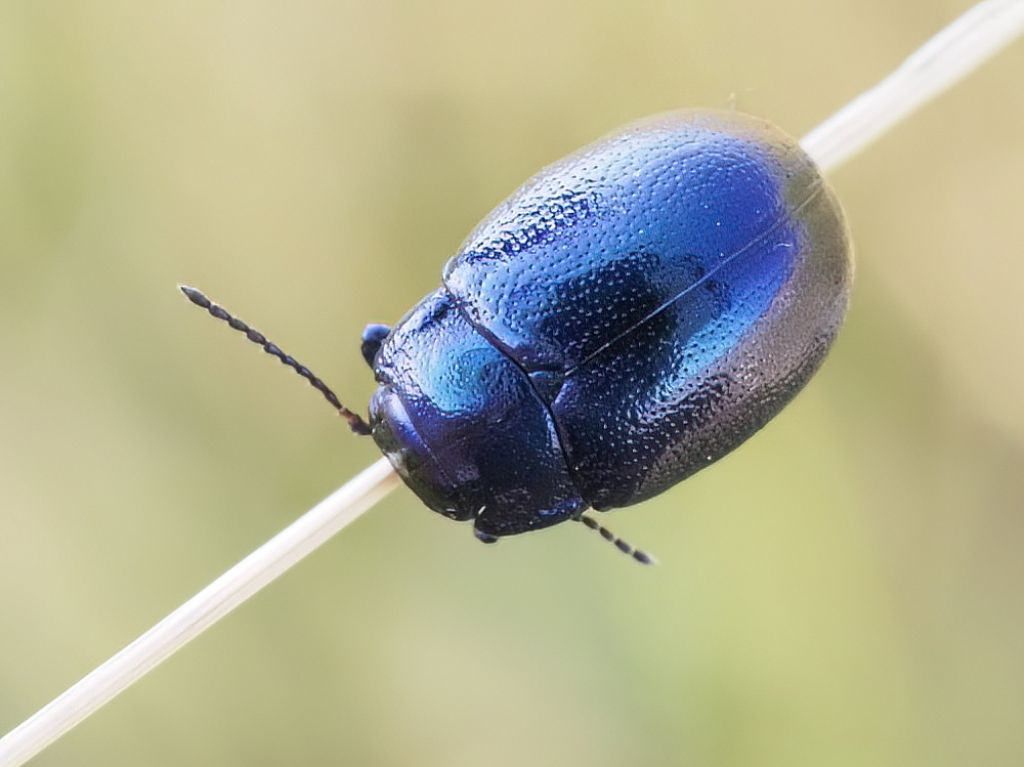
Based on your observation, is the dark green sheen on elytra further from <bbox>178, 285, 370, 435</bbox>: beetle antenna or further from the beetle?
<bbox>178, 285, 370, 435</bbox>: beetle antenna

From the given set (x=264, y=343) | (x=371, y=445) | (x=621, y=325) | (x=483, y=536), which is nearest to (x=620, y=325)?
(x=621, y=325)

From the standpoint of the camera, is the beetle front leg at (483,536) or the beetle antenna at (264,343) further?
the beetle front leg at (483,536)

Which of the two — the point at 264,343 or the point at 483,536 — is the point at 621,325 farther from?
the point at 264,343

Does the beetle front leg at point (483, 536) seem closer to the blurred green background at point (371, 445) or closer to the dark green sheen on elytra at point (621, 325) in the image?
the dark green sheen on elytra at point (621, 325)

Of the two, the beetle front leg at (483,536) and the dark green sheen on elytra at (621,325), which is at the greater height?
the dark green sheen on elytra at (621,325)

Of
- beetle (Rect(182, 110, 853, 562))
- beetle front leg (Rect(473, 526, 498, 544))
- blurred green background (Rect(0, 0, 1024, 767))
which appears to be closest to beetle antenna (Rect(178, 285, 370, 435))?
beetle (Rect(182, 110, 853, 562))

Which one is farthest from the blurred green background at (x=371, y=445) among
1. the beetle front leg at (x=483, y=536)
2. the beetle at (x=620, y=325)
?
the beetle at (x=620, y=325)
